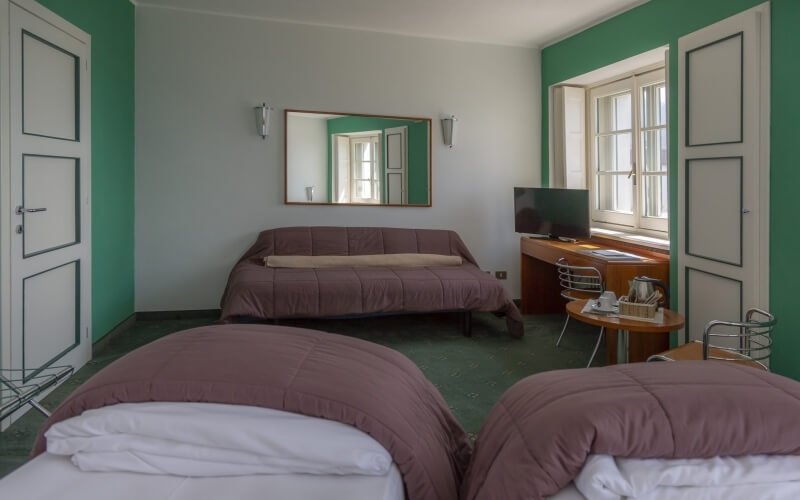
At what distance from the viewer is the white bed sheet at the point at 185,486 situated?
1.29 metres

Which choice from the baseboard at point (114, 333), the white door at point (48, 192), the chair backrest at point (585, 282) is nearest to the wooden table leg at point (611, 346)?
the chair backrest at point (585, 282)

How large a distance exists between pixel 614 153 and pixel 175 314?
159 inches

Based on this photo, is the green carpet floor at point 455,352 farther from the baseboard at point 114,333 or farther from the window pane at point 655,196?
the window pane at point 655,196

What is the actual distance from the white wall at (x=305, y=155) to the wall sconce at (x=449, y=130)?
1089 mm

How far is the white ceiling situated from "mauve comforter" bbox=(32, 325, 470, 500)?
3.58 meters

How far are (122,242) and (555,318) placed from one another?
368 cm

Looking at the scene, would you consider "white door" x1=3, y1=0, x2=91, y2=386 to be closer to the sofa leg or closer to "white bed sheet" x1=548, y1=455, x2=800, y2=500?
"white bed sheet" x1=548, y1=455, x2=800, y2=500

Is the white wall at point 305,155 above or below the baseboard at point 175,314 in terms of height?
above

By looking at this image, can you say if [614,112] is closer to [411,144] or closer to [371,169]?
[411,144]

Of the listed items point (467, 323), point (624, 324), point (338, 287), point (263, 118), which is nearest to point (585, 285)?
point (467, 323)

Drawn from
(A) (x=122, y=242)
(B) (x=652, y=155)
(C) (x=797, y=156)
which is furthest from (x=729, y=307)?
(A) (x=122, y=242)

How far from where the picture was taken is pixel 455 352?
4.29m

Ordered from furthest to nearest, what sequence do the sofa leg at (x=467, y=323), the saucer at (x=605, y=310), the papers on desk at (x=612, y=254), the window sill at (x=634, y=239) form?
1. the sofa leg at (x=467, y=323)
2. the window sill at (x=634, y=239)
3. the papers on desk at (x=612, y=254)
4. the saucer at (x=605, y=310)

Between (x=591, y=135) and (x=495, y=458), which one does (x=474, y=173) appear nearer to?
(x=591, y=135)
